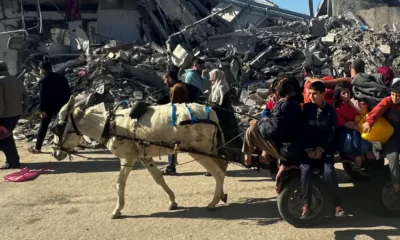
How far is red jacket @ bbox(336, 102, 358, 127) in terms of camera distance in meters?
6.02

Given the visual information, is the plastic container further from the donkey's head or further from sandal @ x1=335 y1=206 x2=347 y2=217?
the donkey's head

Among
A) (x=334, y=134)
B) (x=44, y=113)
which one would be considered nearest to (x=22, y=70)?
(x=44, y=113)

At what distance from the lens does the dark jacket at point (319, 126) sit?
18.5 feet

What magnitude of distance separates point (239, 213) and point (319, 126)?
65.2 inches

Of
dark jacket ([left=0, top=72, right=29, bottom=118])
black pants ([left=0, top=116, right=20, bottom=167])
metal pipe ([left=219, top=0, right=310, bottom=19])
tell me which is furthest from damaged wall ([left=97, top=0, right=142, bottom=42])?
black pants ([left=0, top=116, right=20, bottom=167])

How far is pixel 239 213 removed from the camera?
254 inches

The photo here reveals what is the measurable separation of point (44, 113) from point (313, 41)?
A: 948 cm

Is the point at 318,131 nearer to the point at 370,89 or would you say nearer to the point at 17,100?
the point at 370,89

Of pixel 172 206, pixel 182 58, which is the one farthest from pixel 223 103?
pixel 182 58

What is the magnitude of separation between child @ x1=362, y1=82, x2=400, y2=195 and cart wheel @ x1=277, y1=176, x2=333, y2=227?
2.66 feet

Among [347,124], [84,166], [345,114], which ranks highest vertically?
[345,114]

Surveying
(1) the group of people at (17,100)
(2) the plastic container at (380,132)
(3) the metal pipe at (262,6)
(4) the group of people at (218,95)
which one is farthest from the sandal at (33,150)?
(3) the metal pipe at (262,6)

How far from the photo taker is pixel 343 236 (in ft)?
18.0

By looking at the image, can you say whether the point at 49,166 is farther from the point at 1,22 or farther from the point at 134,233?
the point at 1,22
